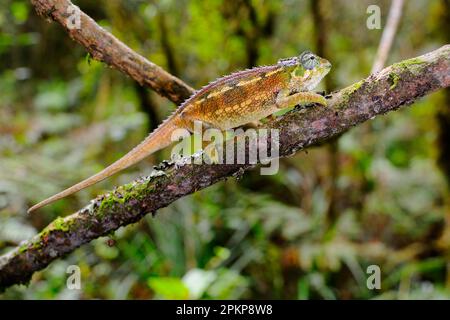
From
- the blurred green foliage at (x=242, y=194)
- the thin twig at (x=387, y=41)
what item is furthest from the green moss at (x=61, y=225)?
the thin twig at (x=387, y=41)

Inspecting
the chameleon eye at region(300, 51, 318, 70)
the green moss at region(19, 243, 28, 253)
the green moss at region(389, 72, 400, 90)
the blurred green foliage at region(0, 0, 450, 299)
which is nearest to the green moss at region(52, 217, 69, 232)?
the green moss at region(19, 243, 28, 253)

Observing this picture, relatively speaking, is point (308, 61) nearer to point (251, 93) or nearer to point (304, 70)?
point (304, 70)

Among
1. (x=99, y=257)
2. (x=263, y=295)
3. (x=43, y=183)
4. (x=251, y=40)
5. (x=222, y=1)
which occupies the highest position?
(x=222, y=1)

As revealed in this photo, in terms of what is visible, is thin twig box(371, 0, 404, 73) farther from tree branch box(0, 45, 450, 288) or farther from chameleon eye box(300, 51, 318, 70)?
tree branch box(0, 45, 450, 288)

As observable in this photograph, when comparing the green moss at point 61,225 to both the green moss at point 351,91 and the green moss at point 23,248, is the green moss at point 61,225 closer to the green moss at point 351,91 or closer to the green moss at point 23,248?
the green moss at point 23,248
